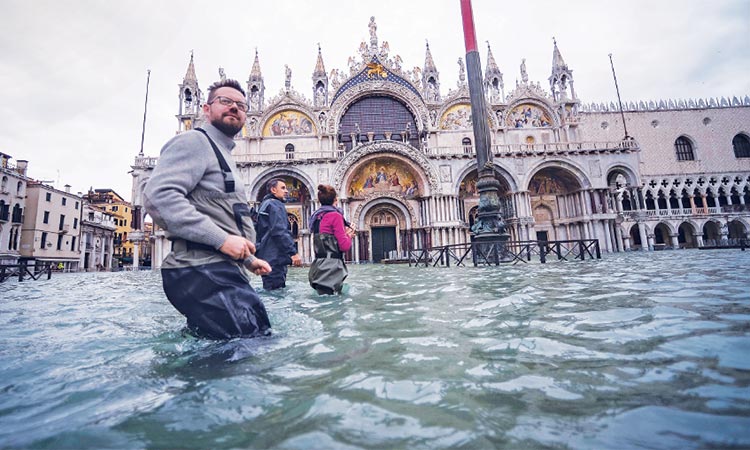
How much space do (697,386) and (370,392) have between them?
1358 mm

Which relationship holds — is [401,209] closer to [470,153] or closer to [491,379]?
[470,153]

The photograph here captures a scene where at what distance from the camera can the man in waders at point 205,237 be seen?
2.06m

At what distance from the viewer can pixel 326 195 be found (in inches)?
192

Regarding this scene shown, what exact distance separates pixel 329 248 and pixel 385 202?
17910 millimetres

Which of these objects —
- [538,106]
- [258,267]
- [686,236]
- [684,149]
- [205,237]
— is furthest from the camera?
[684,149]

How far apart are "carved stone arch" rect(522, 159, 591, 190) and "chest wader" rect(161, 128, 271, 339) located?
74.6 feet

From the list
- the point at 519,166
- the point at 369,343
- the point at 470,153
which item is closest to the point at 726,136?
the point at 519,166

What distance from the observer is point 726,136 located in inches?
1221

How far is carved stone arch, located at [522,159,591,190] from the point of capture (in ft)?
72.3

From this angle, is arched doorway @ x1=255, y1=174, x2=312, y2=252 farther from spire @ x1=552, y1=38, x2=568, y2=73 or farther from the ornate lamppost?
spire @ x1=552, y1=38, x2=568, y2=73

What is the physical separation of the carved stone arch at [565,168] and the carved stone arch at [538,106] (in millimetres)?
3813

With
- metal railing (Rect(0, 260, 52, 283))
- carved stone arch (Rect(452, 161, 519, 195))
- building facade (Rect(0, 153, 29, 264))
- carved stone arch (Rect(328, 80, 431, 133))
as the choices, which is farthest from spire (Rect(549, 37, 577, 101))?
building facade (Rect(0, 153, 29, 264))

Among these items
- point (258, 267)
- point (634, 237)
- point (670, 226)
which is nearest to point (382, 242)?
point (258, 267)

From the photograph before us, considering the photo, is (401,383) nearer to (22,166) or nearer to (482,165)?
(482,165)
